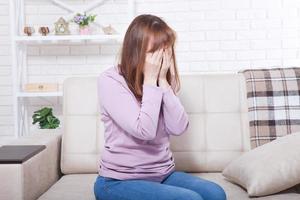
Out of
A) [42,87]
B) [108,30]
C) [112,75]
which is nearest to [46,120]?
[42,87]

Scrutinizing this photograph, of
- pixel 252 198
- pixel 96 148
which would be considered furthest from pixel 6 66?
pixel 252 198

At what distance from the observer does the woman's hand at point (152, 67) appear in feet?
5.11

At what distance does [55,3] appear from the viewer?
10.3 feet

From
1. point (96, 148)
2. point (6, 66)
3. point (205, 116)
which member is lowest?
point (96, 148)

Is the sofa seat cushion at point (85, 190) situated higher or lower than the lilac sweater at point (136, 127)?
lower

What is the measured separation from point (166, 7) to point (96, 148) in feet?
4.84

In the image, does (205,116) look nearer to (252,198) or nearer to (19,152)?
(252,198)

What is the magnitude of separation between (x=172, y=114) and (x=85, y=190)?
0.46 metres

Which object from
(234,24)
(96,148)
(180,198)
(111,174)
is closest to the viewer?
(180,198)

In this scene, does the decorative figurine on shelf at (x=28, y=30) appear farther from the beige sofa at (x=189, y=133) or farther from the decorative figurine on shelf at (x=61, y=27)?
the beige sofa at (x=189, y=133)

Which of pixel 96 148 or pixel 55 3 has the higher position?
pixel 55 3

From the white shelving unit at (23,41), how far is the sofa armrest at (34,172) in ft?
3.41

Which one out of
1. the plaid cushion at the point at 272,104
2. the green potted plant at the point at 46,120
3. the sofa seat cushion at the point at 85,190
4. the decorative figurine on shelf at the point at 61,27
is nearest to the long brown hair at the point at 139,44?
the sofa seat cushion at the point at 85,190

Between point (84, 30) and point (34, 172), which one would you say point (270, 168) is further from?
point (84, 30)
